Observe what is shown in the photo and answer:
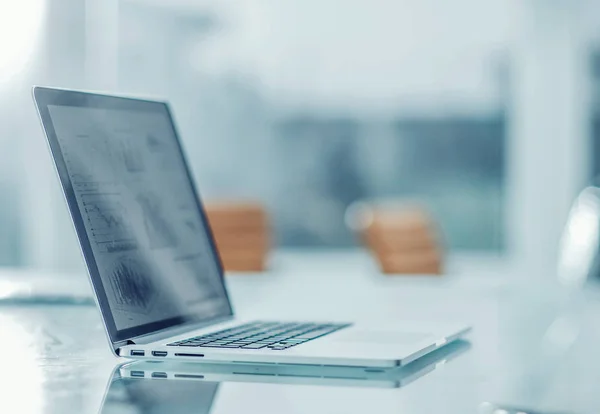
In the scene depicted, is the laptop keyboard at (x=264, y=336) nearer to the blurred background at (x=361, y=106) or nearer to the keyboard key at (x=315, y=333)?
the keyboard key at (x=315, y=333)

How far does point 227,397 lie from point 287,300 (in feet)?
2.26

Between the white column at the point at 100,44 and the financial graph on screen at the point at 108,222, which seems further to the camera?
the white column at the point at 100,44

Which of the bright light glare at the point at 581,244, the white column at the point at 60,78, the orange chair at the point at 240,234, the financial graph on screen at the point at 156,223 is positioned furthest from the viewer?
the orange chair at the point at 240,234

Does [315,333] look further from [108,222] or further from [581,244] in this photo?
[581,244]

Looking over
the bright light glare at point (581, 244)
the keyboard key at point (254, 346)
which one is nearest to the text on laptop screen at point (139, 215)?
the keyboard key at point (254, 346)

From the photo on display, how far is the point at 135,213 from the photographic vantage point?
36.2 inches

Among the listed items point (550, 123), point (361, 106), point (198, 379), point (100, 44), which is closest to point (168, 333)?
point (198, 379)

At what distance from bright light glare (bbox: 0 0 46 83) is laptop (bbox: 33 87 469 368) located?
11.0 ft

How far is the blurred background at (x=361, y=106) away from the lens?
468 centimetres

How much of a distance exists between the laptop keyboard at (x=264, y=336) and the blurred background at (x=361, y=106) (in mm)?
3547

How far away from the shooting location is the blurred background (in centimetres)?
468

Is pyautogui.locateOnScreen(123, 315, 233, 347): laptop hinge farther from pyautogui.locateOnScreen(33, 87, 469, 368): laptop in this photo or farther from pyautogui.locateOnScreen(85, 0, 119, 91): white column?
pyautogui.locateOnScreen(85, 0, 119, 91): white column

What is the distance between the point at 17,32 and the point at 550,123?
2.48m

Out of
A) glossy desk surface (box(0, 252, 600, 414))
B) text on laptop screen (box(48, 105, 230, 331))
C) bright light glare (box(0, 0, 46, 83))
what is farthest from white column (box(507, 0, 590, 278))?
text on laptop screen (box(48, 105, 230, 331))
